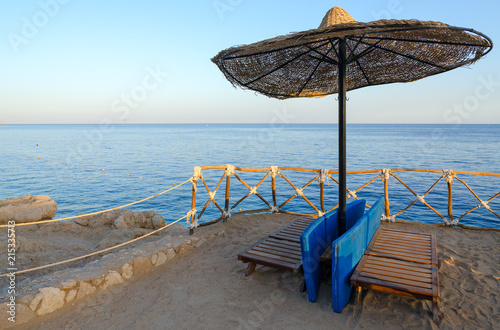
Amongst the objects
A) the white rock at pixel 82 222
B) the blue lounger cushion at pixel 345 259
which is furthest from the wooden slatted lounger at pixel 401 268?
the white rock at pixel 82 222

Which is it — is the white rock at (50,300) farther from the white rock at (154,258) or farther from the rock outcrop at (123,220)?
the rock outcrop at (123,220)

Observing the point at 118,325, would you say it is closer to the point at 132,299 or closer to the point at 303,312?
the point at 132,299

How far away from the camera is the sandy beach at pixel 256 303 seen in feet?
11.2

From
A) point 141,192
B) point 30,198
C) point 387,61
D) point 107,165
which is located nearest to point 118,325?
point 387,61

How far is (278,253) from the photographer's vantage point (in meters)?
4.42

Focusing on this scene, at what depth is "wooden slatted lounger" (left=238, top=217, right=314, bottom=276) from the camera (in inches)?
162

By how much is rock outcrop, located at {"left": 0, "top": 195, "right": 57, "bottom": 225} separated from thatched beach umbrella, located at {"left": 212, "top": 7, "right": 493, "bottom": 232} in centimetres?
861

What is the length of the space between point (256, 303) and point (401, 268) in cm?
185

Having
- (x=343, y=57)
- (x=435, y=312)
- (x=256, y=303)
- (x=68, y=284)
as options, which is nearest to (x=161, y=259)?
(x=68, y=284)

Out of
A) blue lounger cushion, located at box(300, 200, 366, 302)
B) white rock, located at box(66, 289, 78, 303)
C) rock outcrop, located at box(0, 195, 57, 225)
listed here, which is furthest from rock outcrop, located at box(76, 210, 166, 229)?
blue lounger cushion, located at box(300, 200, 366, 302)

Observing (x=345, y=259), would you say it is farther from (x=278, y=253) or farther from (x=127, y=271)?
(x=127, y=271)

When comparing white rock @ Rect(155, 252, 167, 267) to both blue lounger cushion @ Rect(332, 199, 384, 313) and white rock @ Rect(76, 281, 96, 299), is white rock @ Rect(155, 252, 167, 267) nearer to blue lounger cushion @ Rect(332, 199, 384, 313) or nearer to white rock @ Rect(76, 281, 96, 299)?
white rock @ Rect(76, 281, 96, 299)

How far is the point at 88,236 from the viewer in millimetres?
8562

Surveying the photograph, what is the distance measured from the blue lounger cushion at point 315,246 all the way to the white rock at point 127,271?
9.29ft
